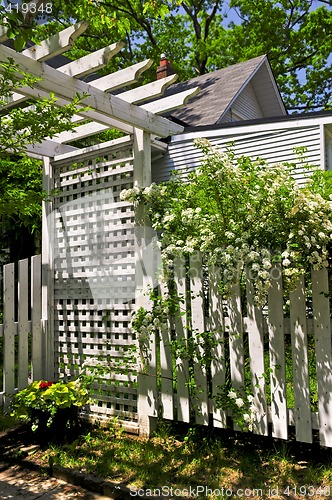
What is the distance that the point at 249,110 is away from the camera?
12.5 m

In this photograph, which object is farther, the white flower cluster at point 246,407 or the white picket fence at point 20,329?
the white picket fence at point 20,329

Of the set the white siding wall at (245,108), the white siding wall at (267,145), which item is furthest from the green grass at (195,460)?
the white siding wall at (245,108)

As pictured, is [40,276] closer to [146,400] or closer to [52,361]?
[52,361]

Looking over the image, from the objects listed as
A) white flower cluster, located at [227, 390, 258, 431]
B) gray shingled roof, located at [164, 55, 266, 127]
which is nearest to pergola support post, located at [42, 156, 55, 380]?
white flower cluster, located at [227, 390, 258, 431]

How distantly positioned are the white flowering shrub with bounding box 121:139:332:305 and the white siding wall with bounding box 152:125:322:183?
469 cm

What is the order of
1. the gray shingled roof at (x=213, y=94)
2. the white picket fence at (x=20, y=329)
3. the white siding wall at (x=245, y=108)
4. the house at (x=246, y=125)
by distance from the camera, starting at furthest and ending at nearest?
the white siding wall at (x=245, y=108) < the gray shingled roof at (x=213, y=94) < the house at (x=246, y=125) < the white picket fence at (x=20, y=329)

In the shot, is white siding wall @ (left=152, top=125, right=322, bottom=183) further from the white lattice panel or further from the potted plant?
the potted plant

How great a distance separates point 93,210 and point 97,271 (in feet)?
1.86

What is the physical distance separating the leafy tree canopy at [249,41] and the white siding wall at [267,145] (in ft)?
27.8

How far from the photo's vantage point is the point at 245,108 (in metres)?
12.2

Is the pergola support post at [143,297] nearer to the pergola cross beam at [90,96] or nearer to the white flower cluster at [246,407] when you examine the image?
the pergola cross beam at [90,96]

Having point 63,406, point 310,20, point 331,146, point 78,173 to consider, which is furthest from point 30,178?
→ point 310,20

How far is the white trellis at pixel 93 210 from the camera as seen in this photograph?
11.9 feet

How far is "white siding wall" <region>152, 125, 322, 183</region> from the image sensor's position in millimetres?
8508
